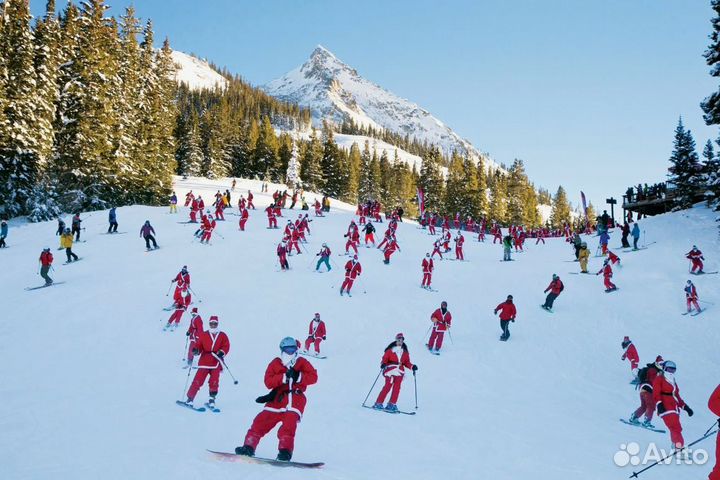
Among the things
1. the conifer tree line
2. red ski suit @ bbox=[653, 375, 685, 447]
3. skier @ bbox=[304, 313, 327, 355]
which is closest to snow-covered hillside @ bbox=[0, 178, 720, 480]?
red ski suit @ bbox=[653, 375, 685, 447]

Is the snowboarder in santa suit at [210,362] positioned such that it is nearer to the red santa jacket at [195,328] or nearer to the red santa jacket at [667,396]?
the red santa jacket at [195,328]

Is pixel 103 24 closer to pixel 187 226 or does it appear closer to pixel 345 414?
pixel 187 226

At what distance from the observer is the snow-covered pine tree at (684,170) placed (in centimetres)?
3494

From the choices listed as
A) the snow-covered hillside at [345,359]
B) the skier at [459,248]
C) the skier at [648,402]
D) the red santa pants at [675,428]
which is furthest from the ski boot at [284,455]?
the skier at [459,248]

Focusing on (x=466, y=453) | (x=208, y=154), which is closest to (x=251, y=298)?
(x=466, y=453)

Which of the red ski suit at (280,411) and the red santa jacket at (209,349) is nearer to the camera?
the red ski suit at (280,411)

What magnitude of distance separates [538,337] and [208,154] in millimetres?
65609

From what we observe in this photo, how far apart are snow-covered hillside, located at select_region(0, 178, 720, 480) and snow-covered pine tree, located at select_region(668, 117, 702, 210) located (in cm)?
592

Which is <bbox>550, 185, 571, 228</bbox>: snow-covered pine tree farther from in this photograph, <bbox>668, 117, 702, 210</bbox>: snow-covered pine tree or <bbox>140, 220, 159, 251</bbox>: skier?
<bbox>140, 220, 159, 251</bbox>: skier

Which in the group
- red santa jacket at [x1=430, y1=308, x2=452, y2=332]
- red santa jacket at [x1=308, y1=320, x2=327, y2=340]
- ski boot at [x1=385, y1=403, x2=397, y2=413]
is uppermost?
red santa jacket at [x1=430, y1=308, x2=452, y2=332]

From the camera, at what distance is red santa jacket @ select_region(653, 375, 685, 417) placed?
8.59 metres

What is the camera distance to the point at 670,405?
28.2 ft

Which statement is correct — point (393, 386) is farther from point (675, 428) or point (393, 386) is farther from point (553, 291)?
point (553, 291)

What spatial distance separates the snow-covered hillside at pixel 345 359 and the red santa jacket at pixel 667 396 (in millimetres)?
1005
